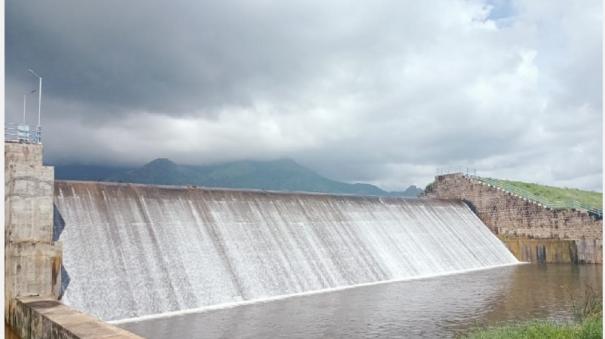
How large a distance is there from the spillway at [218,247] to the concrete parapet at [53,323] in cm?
302

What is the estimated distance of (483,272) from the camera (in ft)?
120

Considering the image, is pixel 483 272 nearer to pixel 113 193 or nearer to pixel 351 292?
pixel 351 292

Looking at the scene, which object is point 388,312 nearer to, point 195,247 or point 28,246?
point 195,247

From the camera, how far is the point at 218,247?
86.6ft

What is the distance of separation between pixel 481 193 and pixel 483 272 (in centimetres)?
1606

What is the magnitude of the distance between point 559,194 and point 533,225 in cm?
2885

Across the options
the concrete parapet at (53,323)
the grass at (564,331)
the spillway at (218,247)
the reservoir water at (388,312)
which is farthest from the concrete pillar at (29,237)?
the grass at (564,331)

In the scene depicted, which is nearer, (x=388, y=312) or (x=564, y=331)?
(x=564, y=331)

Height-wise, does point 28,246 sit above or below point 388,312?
above

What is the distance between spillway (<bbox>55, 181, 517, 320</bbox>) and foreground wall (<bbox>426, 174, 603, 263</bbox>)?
7.92 meters

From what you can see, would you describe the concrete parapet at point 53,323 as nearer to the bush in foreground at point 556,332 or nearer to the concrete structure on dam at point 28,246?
the concrete structure on dam at point 28,246

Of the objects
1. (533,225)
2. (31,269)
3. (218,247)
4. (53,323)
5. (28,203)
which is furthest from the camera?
(533,225)

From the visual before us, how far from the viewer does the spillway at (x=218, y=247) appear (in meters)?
21.6

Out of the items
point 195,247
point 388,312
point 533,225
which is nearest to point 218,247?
point 195,247
